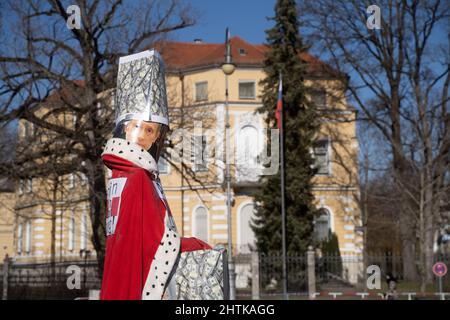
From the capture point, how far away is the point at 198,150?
2438cm

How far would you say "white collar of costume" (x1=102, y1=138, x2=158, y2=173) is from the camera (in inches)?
270

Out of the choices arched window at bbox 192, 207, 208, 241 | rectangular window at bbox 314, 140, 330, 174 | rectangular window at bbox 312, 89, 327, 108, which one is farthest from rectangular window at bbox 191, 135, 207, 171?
rectangular window at bbox 314, 140, 330, 174

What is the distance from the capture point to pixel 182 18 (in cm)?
2444

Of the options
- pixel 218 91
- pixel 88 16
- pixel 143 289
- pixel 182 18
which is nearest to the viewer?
pixel 143 289

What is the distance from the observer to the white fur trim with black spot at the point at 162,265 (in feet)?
21.3

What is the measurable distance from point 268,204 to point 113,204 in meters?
26.9

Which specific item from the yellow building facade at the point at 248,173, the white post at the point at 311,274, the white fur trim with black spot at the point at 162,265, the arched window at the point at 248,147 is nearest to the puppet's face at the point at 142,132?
the white fur trim with black spot at the point at 162,265

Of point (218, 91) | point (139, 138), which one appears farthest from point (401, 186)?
point (139, 138)

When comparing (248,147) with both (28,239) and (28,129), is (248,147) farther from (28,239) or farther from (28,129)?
(28,239)

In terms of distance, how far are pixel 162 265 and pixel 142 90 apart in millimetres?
1886

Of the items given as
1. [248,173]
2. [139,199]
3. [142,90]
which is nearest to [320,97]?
[248,173]

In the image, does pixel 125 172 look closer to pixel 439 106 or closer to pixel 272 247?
pixel 272 247

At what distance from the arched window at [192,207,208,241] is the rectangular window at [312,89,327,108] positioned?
30.0ft
